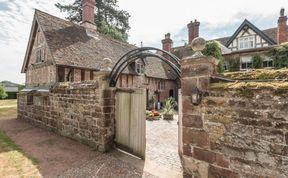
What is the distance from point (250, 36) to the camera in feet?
59.2

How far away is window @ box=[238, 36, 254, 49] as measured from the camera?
59.3 feet

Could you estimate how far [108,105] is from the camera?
595 centimetres

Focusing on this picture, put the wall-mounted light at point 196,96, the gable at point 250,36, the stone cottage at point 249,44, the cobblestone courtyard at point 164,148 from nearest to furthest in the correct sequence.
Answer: the wall-mounted light at point 196,96 → the cobblestone courtyard at point 164,148 → the stone cottage at point 249,44 → the gable at point 250,36

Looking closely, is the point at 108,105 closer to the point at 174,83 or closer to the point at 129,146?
the point at 129,146

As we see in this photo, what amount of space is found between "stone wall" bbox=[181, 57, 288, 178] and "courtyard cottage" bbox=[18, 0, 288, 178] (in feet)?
0.04

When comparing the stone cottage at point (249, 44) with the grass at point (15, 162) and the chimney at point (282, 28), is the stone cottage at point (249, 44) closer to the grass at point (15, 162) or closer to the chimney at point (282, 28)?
the chimney at point (282, 28)

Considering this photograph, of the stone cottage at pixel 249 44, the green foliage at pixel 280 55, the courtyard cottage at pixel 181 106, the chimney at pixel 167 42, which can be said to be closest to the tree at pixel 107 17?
the chimney at pixel 167 42

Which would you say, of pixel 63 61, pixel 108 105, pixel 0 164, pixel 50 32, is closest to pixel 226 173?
pixel 108 105

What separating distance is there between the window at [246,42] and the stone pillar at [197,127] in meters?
17.9

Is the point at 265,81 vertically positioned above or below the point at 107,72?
below

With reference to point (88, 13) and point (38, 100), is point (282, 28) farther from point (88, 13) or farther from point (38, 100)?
point (38, 100)

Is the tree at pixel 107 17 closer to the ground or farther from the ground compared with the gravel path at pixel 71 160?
farther from the ground

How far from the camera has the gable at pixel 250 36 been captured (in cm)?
1736

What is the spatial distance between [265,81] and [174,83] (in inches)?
845
